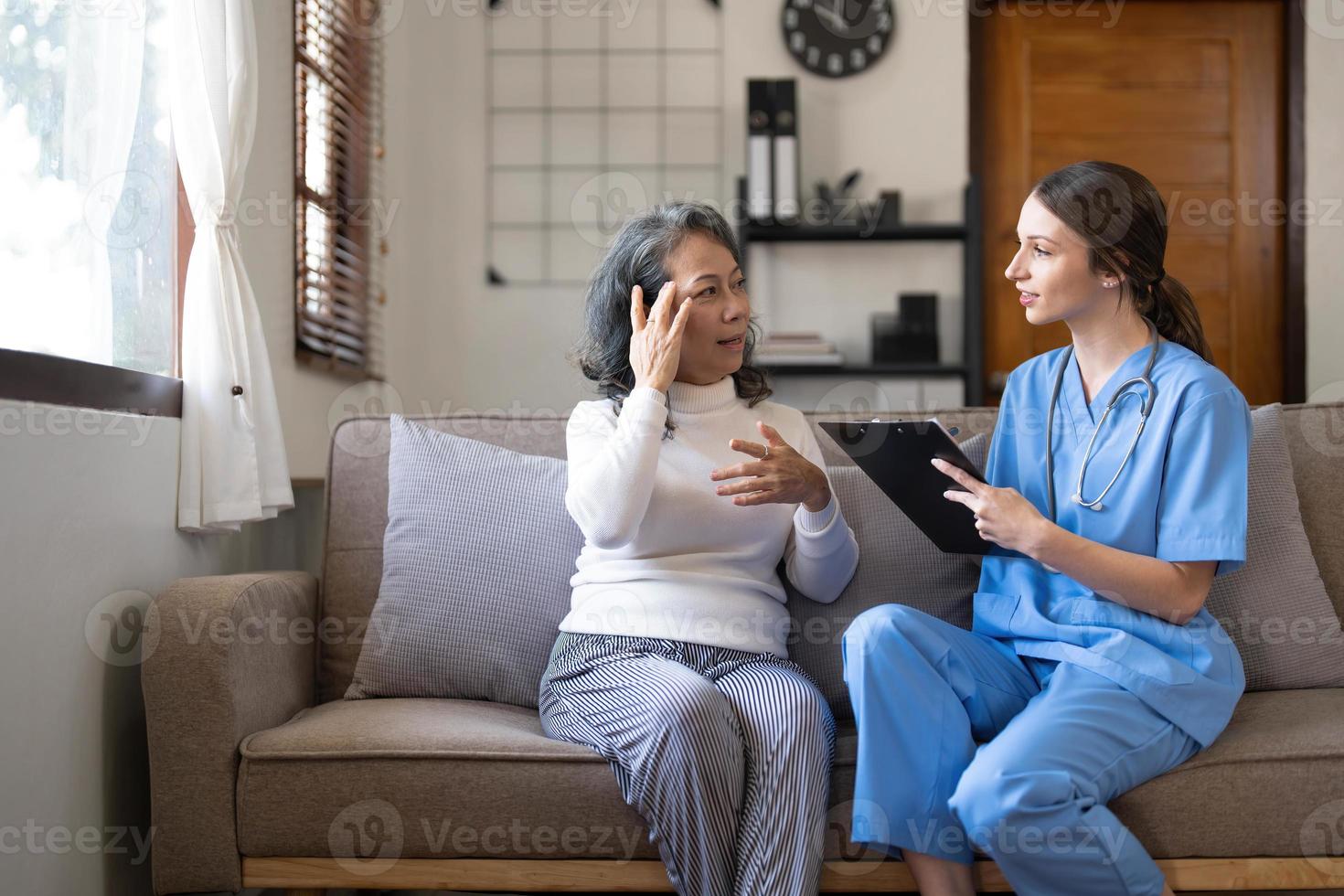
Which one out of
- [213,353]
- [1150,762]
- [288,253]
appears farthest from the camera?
[288,253]

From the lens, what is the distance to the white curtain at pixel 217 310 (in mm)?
1923

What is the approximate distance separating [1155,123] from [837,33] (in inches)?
43.6

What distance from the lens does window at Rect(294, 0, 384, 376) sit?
277 centimetres

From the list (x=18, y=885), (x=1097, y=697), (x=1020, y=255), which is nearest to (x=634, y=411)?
(x=1020, y=255)

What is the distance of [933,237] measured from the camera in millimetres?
3742

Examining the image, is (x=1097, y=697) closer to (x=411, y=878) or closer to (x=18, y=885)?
(x=411, y=878)

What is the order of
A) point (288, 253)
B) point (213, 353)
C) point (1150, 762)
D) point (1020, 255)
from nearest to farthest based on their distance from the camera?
1. point (1150, 762)
2. point (1020, 255)
3. point (213, 353)
4. point (288, 253)

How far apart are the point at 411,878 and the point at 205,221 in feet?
3.80

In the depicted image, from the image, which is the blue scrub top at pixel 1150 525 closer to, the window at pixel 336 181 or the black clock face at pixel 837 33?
the window at pixel 336 181

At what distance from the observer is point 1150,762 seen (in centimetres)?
138
